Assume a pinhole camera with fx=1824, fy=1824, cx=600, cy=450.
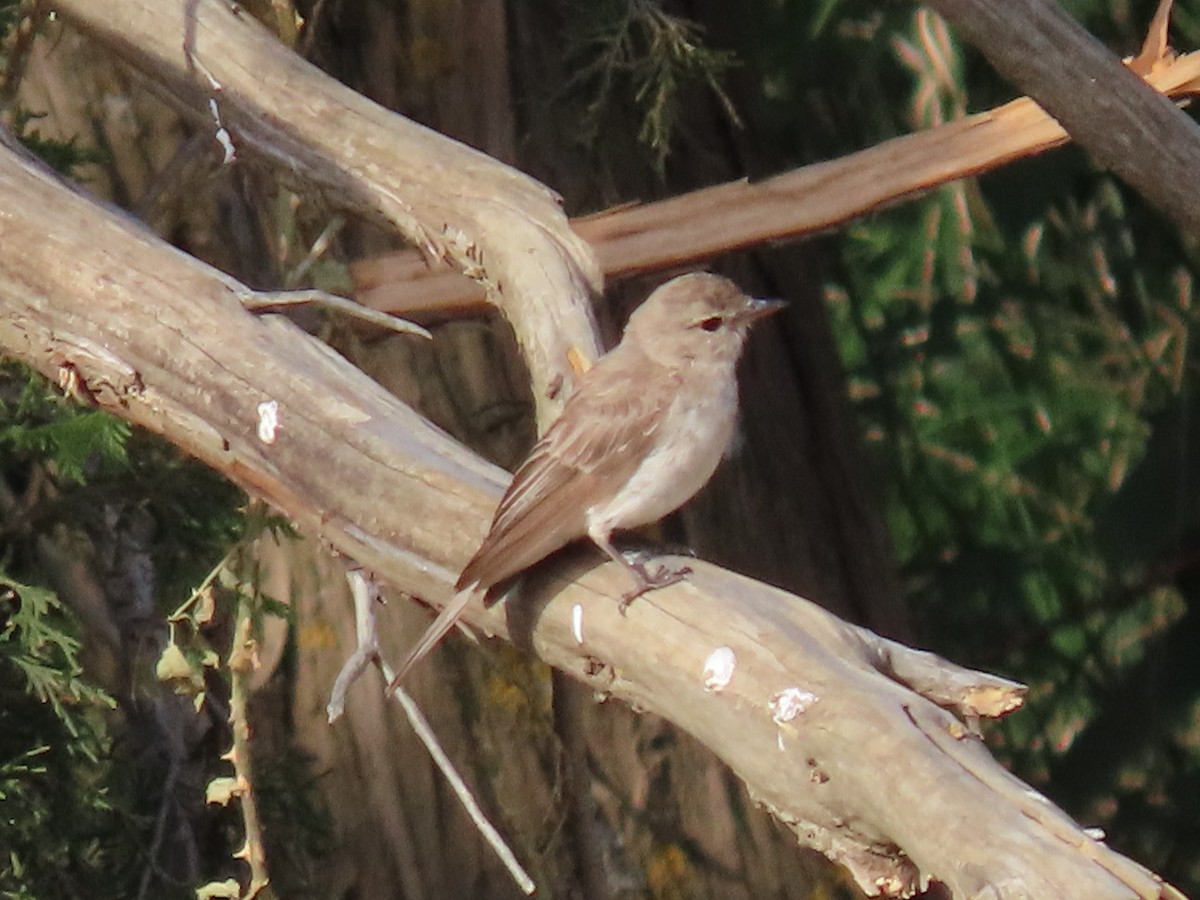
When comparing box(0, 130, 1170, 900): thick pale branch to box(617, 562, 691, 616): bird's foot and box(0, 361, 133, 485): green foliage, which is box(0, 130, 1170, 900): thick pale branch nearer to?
box(617, 562, 691, 616): bird's foot

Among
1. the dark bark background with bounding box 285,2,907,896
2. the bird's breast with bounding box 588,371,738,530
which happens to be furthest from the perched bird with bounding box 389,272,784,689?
the dark bark background with bounding box 285,2,907,896

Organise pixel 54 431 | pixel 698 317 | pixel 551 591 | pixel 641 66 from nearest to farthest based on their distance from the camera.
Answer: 1. pixel 551 591
2. pixel 54 431
3. pixel 698 317
4. pixel 641 66

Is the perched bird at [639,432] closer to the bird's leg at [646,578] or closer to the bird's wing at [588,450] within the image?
the bird's wing at [588,450]

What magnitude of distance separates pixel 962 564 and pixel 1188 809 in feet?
3.50

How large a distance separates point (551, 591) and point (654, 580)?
0.32 m

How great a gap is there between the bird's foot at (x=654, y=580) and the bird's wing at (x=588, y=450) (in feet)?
1.02

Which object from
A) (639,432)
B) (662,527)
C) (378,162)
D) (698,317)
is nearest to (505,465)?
(662,527)

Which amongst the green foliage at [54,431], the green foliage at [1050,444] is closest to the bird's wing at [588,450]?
the green foliage at [54,431]

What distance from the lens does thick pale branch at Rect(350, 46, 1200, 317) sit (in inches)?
172

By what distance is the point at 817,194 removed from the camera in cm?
443

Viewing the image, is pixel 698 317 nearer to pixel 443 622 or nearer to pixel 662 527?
pixel 662 527

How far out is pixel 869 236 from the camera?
17.9 feet

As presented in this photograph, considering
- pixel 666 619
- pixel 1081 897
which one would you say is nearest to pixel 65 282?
pixel 666 619

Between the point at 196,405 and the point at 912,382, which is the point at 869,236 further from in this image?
the point at 196,405
